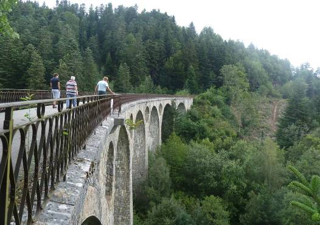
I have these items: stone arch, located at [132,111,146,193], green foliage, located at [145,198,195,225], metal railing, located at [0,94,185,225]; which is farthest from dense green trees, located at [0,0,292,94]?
metal railing, located at [0,94,185,225]

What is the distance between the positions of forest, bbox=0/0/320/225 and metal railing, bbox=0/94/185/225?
197 inches

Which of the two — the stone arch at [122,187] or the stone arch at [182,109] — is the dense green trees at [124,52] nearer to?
the stone arch at [182,109]

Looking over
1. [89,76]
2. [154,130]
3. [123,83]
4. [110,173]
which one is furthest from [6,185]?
[123,83]

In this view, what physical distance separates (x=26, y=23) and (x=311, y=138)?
61466 millimetres

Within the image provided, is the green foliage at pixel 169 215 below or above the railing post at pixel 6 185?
below

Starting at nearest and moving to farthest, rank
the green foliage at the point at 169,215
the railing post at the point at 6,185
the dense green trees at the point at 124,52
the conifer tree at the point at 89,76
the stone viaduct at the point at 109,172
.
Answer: the railing post at the point at 6,185, the stone viaduct at the point at 109,172, the green foliage at the point at 169,215, the conifer tree at the point at 89,76, the dense green trees at the point at 124,52

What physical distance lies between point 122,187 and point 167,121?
23.9m

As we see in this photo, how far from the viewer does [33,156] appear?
141 inches

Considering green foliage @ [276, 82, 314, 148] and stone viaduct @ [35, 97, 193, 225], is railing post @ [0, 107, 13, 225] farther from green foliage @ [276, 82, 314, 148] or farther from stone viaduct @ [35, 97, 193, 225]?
green foliage @ [276, 82, 314, 148]

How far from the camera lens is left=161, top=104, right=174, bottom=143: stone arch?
129 ft

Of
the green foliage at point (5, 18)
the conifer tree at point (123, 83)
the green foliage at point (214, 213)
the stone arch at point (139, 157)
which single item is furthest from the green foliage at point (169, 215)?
the conifer tree at point (123, 83)

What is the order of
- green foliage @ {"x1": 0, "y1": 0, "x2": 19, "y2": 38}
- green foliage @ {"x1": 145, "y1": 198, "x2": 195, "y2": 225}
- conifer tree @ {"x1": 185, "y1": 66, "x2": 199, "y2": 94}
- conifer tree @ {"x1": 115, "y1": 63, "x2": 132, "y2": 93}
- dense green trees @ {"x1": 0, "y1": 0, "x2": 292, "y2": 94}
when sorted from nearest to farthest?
green foliage @ {"x1": 0, "y1": 0, "x2": 19, "y2": 38} < green foliage @ {"x1": 145, "y1": 198, "x2": 195, "y2": 225} < dense green trees @ {"x1": 0, "y1": 0, "x2": 292, "y2": 94} < conifer tree @ {"x1": 115, "y1": 63, "x2": 132, "y2": 93} < conifer tree @ {"x1": 185, "y1": 66, "x2": 199, "y2": 94}

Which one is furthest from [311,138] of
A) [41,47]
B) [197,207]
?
[41,47]

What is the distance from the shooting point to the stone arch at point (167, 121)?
3934cm
